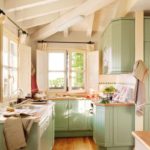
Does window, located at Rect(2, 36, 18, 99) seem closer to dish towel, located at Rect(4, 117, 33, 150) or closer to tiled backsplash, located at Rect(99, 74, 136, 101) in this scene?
dish towel, located at Rect(4, 117, 33, 150)

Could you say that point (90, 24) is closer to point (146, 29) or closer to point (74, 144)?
point (146, 29)

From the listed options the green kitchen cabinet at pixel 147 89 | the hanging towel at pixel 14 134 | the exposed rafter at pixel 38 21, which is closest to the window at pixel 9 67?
the exposed rafter at pixel 38 21

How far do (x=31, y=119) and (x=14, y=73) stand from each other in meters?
1.93

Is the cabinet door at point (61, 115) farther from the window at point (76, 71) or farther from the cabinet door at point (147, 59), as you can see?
the cabinet door at point (147, 59)

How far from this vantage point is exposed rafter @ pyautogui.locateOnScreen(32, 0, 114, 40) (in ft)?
12.4

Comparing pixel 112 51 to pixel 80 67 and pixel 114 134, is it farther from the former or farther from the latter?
pixel 80 67

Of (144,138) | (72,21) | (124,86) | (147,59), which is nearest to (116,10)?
(72,21)

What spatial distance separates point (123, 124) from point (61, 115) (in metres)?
1.69

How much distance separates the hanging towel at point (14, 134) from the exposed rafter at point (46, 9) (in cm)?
221

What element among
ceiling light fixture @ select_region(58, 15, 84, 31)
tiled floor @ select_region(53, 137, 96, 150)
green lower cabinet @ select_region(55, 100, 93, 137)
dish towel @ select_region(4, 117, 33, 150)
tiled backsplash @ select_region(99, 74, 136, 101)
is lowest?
tiled floor @ select_region(53, 137, 96, 150)

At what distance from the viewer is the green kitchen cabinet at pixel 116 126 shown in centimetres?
387

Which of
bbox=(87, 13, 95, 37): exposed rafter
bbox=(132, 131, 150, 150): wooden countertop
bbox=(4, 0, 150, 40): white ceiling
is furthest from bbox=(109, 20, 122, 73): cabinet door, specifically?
bbox=(132, 131, 150, 150): wooden countertop

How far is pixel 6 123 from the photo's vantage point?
250cm

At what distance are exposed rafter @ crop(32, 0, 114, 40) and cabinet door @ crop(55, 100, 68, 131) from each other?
166 cm
